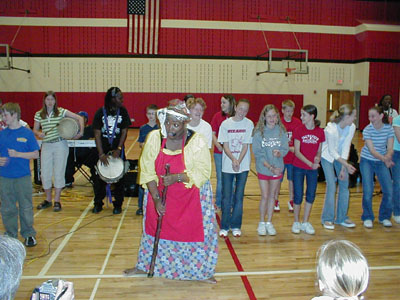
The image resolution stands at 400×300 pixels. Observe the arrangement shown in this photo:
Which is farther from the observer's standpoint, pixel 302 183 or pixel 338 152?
pixel 338 152

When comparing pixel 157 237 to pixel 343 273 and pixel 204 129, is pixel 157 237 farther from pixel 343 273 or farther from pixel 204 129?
pixel 343 273

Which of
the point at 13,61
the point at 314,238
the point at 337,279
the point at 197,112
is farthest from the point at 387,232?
the point at 13,61

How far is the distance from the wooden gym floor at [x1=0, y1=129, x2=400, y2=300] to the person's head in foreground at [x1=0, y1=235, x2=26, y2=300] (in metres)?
2.11

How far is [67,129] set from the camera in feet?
19.9

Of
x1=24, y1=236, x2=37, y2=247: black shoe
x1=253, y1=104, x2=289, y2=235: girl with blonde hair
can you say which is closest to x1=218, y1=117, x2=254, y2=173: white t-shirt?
x1=253, y1=104, x2=289, y2=235: girl with blonde hair

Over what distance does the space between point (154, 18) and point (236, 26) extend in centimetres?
410

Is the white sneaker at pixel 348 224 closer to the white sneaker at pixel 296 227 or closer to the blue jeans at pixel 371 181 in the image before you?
the blue jeans at pixel 371 181

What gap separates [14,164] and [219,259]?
2.65 metres

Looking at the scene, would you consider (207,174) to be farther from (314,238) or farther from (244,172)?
→ (314,238)

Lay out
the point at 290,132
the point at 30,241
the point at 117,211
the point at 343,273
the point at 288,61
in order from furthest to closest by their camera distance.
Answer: the point at 288,61 < the point at 290,132 < the point at 117,211 < the point at 30,241 < the point at 343,273

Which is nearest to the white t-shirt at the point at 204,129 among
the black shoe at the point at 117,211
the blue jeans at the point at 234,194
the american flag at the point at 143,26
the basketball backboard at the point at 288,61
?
the blue jeans at the point at 234,194

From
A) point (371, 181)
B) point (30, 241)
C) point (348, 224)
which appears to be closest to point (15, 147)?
point (30, 241)

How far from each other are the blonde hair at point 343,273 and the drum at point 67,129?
5.23m

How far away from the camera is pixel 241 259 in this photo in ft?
14.4
